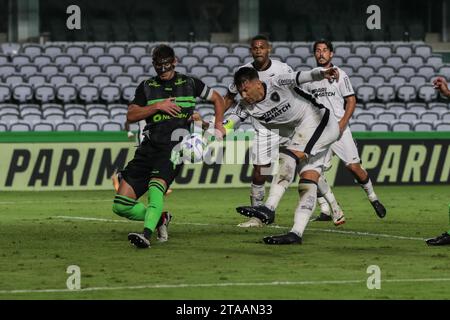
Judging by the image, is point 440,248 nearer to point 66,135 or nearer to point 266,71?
point 266,71

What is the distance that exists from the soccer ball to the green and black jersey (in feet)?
0.46

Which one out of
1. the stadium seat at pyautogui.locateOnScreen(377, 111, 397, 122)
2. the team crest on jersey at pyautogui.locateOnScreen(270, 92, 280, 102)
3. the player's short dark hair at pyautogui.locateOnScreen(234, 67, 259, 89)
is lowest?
the stadium seat at pyautogui.locateOnScreen(377, 111, 397, 122)

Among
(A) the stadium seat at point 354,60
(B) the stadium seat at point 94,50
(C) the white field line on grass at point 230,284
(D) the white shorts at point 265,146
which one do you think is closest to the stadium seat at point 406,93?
(A) the stadium seat at point 354,60

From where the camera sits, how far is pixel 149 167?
14078 mm

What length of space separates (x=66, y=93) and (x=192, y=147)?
16441 millimetres

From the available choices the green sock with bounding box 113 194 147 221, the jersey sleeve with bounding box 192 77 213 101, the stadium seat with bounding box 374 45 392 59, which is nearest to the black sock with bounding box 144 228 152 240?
the green sock with bounding box 113 194 147 221

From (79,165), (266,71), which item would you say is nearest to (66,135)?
(79,165)

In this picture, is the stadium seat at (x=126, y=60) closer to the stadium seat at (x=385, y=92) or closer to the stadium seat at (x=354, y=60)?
the stadium seat at (x=354, y=60)

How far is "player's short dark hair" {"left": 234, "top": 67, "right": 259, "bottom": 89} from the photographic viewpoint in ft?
46.1

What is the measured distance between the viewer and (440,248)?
45.7 ft

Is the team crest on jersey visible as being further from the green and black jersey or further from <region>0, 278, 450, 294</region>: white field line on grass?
<region>0, 278, 450, 294</region>: white field line on grass

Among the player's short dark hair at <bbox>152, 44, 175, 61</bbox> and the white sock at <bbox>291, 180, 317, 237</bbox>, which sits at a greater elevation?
the player's short dark hair at <bbox>152, 44, 175, 61</bbox>

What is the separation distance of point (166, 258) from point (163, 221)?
53.0 inches

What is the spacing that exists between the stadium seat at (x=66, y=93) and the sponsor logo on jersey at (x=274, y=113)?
1597cm
